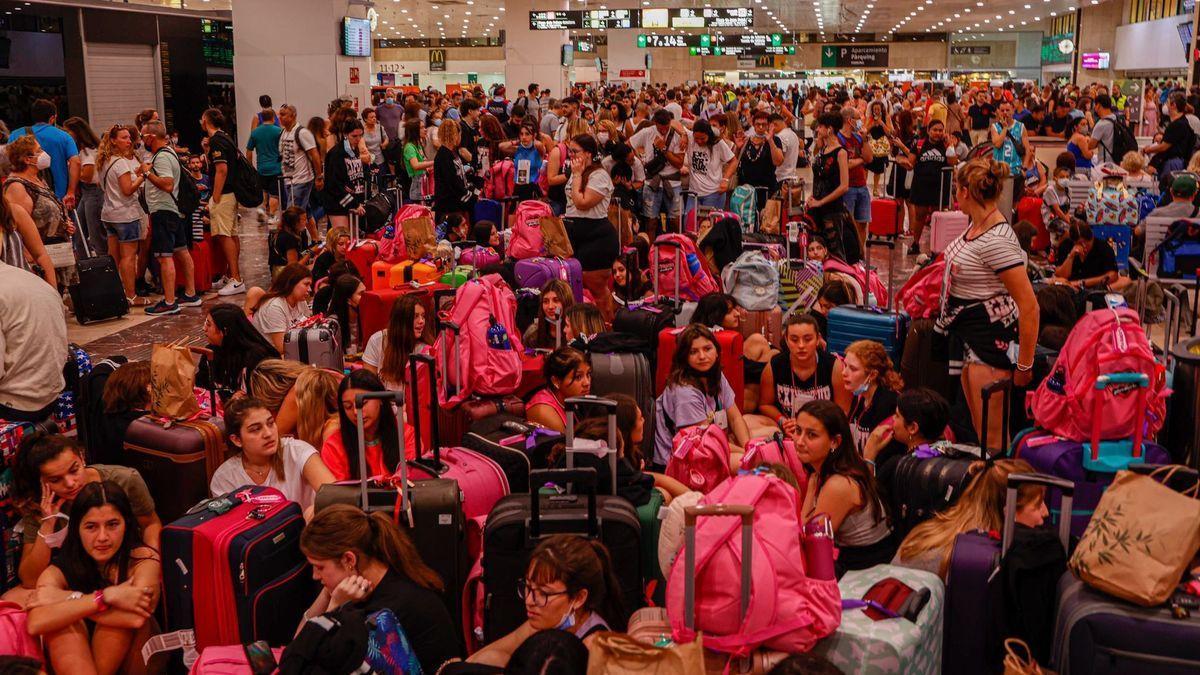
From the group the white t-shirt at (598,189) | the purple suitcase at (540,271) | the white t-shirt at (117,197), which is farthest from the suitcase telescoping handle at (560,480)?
the white t-shirt at (117,197)

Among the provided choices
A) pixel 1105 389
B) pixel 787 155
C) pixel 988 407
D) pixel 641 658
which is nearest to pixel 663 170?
pixel 787 155

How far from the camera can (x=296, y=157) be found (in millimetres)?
12602

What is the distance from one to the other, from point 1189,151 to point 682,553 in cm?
1349

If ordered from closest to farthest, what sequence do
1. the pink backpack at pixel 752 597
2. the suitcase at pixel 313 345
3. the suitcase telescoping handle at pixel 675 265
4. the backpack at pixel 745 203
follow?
the pink backpack at pixel 752 597 < the suitcase at pixel 313 345 < the suitcase telescoping handle at pixel 675 265 < the backpack at pixel 745 203

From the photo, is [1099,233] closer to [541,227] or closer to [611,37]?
[541,227]

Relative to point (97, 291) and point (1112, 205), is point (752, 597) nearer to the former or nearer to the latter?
point (97, 291)

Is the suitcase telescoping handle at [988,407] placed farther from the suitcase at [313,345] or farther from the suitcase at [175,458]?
the suitcase at [313,345]

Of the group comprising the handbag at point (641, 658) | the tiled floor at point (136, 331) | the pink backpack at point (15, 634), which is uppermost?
the handbag at point (641, 658)

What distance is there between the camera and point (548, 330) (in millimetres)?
6820

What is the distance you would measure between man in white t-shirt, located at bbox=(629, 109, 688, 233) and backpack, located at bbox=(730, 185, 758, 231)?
26.2 inches

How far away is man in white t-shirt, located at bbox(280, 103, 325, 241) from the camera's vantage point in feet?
41.2

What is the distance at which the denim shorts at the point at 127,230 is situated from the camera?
10414mm

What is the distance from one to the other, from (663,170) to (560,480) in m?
8.39

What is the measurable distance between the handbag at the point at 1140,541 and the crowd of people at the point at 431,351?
69 cm
